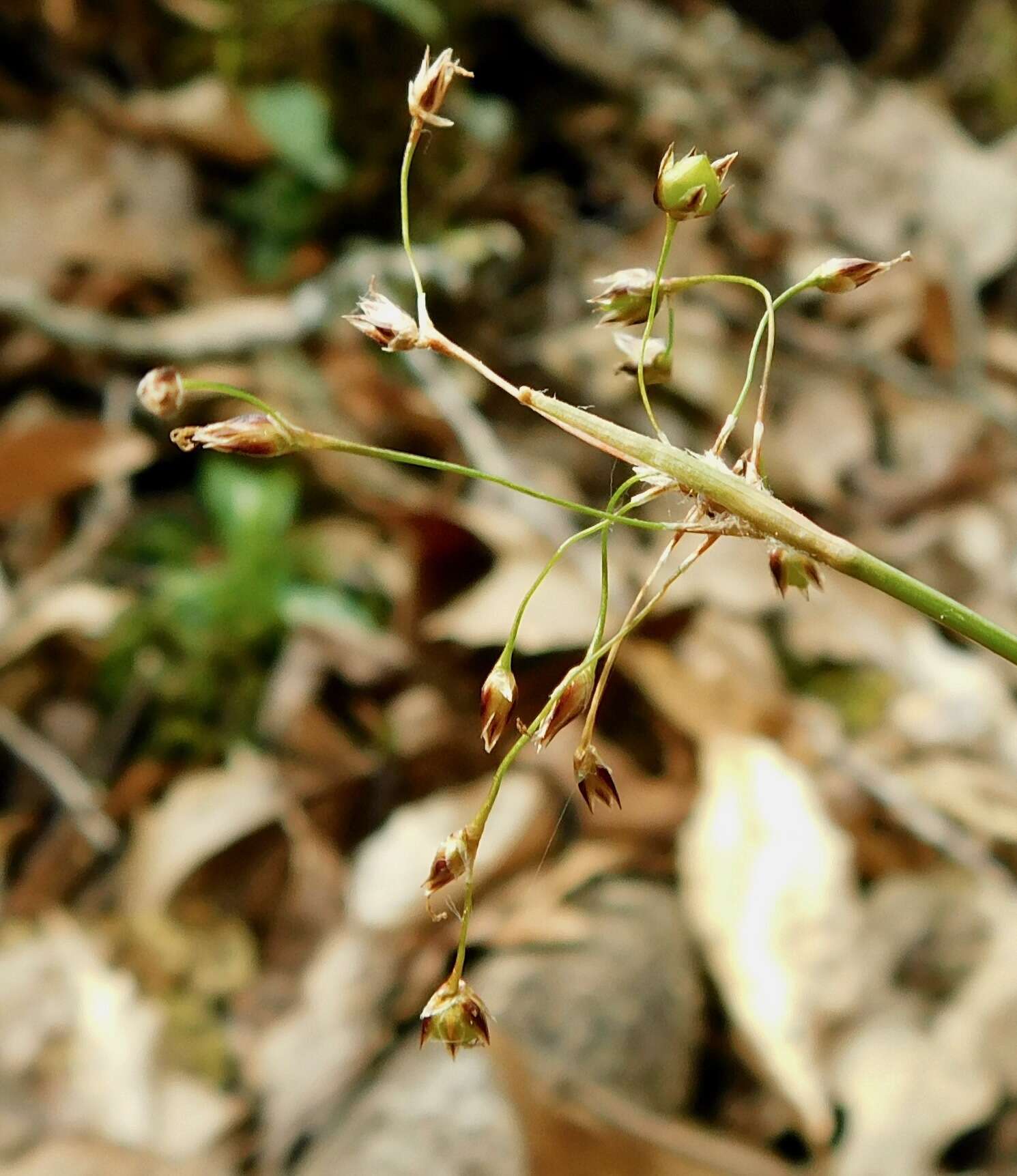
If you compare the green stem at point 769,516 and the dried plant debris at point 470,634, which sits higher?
the green stem at point 769,516

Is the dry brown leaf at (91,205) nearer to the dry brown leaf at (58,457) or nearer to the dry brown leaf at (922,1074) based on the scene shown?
the dry brown leaf at (58,457)


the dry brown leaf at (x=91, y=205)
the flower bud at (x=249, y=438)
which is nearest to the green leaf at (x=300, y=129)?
the dry brown leaf at (x=91, y=205)

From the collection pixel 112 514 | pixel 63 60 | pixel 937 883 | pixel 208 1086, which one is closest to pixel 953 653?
pixel 937 883

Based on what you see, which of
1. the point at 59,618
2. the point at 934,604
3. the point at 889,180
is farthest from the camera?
the point at 889,180

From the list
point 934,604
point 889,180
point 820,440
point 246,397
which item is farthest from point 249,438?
point 889,180

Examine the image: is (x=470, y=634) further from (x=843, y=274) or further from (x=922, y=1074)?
(x=843, y=274)

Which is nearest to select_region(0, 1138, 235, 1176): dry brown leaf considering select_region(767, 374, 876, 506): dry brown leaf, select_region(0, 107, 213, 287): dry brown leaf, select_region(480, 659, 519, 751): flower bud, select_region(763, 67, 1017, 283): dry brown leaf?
select_region(480, 659, 519, 751): flower bud

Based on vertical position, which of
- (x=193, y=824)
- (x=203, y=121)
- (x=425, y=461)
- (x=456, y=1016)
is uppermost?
(x=425, y=461)
